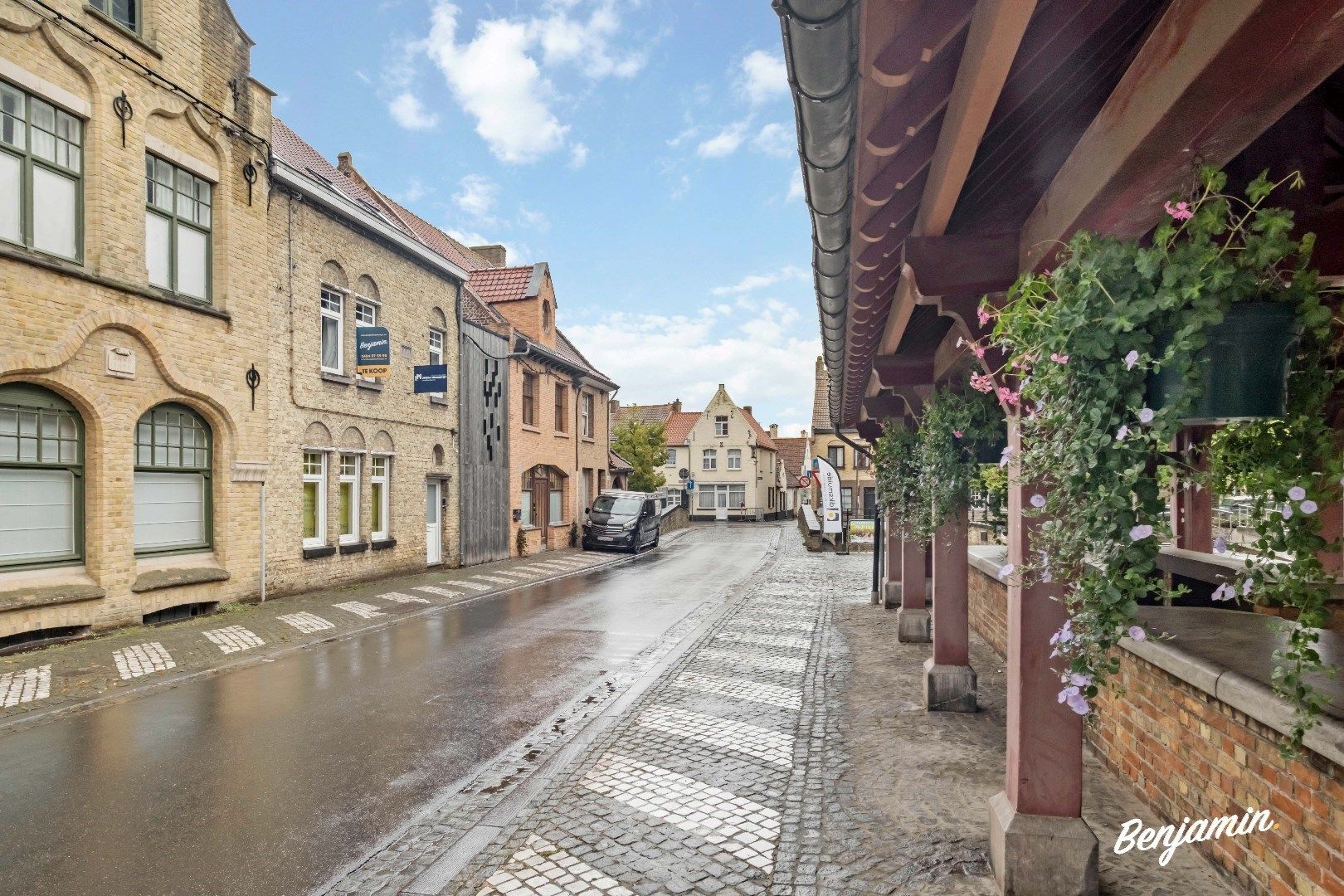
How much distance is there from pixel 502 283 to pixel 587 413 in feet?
20.0

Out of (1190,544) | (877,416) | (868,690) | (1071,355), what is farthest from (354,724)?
(1190,544)

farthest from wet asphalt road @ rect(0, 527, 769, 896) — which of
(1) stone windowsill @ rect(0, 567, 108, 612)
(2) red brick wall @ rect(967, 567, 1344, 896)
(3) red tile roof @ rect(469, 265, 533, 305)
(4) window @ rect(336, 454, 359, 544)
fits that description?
(3) red tile roof @ rect(469, 265, 533, 305)

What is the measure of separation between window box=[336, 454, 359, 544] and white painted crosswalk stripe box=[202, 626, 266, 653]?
15.5ft

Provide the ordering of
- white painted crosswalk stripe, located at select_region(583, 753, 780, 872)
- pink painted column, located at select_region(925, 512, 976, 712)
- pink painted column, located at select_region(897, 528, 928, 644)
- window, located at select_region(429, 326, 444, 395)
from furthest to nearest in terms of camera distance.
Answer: window, located at select_region(429, 326, 444, 395), pink painted column, located at select_region(897, 528, 928, 644), pink painted column, located at select_region(925, 512, 976, 712), white painted crosswalk stripe, located at select_region(583, 753, 780, 872)

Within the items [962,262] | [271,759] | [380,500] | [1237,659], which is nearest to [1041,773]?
[1237,659]

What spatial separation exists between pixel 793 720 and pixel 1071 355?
185 inches

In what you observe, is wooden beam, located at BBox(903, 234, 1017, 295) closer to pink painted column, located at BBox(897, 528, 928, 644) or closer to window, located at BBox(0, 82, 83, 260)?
pink painted column, located at BBox(897, 528, 928, 644)

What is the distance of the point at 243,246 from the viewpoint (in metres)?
12.2

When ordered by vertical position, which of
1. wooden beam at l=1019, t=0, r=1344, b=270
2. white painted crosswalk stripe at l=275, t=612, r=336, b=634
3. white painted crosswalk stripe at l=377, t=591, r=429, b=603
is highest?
wooden beam at l=1019, t=0, r=1344, b=270

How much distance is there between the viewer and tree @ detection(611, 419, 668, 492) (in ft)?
131

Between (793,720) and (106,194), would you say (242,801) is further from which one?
(106,194)

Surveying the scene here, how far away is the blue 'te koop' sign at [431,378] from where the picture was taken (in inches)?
622

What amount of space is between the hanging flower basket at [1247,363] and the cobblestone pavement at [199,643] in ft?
26.8

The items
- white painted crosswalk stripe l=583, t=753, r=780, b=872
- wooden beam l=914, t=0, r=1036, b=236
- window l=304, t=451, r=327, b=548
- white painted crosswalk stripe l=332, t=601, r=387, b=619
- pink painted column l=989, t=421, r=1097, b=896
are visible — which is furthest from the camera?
window l=304, t=451, r=327, b=548
